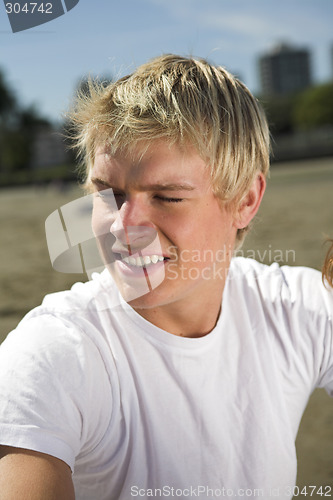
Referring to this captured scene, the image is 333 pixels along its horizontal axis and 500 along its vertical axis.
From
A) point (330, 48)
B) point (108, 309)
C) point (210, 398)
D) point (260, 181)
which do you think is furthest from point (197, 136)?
point (330, 48)

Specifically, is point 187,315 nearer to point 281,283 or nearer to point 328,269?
point 281,283

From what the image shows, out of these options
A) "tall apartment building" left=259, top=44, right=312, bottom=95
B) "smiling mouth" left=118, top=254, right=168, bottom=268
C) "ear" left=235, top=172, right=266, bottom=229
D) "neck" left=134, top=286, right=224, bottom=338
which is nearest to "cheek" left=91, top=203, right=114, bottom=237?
"smiling mouth" left=118, top=254, right=168, bottom=268

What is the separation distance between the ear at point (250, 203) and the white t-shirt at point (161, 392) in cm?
28

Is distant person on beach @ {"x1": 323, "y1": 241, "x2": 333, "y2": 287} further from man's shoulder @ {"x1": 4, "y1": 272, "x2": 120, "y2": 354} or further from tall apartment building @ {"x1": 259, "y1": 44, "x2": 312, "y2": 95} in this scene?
tall apartment building @ {"x1": 259, "y1": 44, "x2": 312, "y2": 95}

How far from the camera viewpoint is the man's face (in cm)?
156

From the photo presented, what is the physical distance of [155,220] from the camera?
158 cm

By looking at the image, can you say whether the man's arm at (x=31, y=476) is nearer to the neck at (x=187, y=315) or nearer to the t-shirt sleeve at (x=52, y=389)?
the t-shirt sleeve at (x=52, y=389)

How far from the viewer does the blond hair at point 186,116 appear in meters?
1.58

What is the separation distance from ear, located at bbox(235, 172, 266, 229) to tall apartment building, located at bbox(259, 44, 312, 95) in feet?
464

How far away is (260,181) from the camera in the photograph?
6.37 feet

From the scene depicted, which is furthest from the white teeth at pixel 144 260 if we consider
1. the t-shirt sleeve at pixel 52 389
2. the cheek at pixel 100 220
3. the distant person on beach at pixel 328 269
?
the distant person on beach at pixel 328 269

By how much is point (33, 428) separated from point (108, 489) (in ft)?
1.33

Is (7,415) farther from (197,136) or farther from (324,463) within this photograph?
(324,463)

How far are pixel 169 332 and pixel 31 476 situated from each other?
2.08ft
